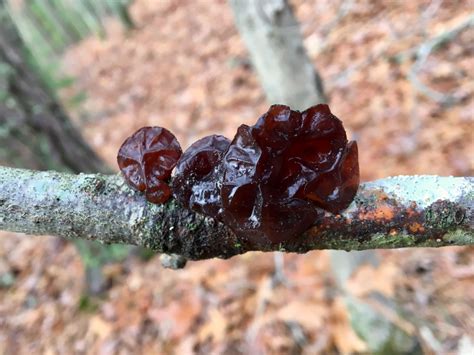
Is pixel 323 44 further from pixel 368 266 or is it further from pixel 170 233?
pixel 170 233

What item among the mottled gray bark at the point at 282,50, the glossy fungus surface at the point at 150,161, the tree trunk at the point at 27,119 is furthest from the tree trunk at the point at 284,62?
the tree trunk at the point at 27,119

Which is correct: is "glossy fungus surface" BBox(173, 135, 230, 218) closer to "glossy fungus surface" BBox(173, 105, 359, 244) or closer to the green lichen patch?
"glossy fungus surface" BBox(173, 105, 359, 244)

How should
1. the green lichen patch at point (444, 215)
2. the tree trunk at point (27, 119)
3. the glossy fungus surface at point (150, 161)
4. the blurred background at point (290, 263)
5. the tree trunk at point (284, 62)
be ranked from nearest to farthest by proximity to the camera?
1. the green lichen patch at point (444, 215)
2. the glossy fungus surface at point (150, 161)
3. the tree trunk at point (284, 62)
4. the blurred background at point (290, 263)
5. the tree trunk at point (27, 119)

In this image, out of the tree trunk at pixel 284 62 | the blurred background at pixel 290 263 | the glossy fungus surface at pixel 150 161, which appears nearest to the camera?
the glossy fungus surface at pixel 150 161

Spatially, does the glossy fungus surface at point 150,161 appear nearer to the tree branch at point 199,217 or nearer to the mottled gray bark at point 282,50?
the tree branch at point 199,217

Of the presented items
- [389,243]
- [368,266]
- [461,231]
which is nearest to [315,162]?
[389,243]

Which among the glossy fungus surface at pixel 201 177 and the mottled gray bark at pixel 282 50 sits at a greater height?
the glossy fungus surface at pixel 201 177

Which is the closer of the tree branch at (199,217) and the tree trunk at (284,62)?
the tree branch at (199,217)

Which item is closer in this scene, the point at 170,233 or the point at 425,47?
the point at 170,233
